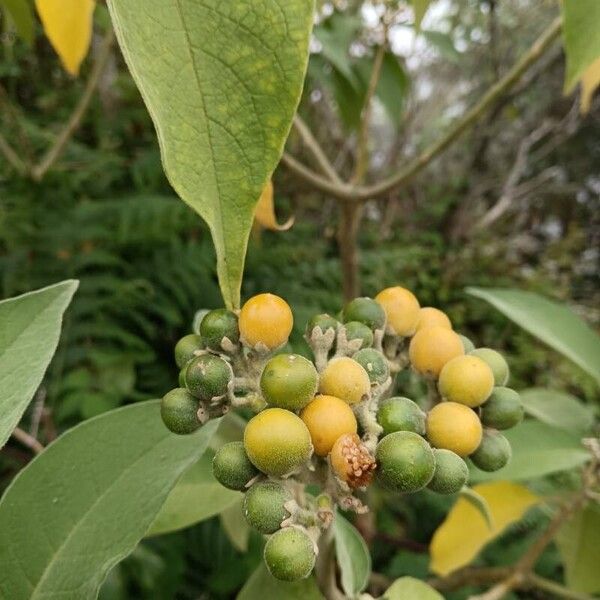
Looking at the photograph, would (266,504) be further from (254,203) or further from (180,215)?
(180,215)

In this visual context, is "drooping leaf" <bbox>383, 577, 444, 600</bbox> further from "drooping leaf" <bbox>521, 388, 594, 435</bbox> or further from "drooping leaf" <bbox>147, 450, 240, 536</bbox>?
"drooping leaf" <bbox>521, 388, 594, 435</bbox>

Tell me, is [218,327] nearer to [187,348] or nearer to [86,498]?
[187,348]

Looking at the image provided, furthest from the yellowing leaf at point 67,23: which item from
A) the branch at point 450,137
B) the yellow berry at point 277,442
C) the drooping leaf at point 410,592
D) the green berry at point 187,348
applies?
the drooping leaf at point 410,592

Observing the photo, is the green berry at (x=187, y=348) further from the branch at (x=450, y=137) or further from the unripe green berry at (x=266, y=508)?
the branch at (x=450, y=137)

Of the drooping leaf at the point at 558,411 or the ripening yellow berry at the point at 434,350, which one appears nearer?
the ripening yellow berry at the point at 434,350

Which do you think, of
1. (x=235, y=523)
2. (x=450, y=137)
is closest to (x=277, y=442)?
(x=235, y=523)

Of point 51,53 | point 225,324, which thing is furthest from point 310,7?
point 51,53
